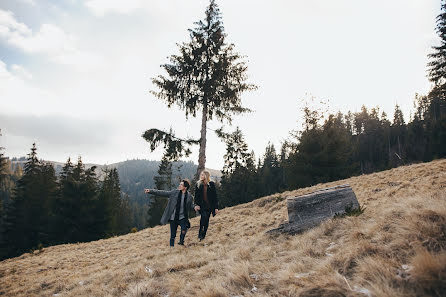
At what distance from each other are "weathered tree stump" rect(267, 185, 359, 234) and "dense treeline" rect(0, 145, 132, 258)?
22097 mm

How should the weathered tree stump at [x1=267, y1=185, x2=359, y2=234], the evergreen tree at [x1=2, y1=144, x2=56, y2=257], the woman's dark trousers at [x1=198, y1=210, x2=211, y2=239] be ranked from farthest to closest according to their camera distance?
the evergreen tree at [x1=2, y1=144, x2=56, y2=257], the woman's dark trousers at [x1=198, y1=210, x2=211, y2=239], the weathered tree stump at [x1=267, y1=185, x2=359, y2=234]

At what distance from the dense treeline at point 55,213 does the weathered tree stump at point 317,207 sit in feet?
72.5

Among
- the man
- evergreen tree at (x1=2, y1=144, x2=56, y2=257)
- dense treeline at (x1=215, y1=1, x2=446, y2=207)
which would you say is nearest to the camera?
the man

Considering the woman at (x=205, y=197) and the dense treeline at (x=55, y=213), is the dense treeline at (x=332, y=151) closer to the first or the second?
the woman at (x=205, y=197)

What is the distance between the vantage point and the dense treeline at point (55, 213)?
984 inches

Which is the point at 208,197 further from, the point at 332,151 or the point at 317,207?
the point at 332,151

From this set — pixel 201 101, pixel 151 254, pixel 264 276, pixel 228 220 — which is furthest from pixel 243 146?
pixel 264 276

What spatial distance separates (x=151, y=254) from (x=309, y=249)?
4.73m

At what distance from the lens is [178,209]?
724 centimetres

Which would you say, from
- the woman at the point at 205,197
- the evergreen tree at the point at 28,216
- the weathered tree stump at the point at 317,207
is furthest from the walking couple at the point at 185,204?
the evergreen tree at the point at 28,216

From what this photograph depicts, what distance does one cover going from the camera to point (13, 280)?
23.9ft

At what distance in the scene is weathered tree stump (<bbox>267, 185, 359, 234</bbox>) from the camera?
18.8 ft

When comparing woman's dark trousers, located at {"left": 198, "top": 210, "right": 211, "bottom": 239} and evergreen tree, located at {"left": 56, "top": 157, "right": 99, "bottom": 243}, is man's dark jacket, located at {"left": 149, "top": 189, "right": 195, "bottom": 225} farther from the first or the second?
evergreen tree, located at {"left": 56, "top": 157, "right": 99, "bottom": 243}

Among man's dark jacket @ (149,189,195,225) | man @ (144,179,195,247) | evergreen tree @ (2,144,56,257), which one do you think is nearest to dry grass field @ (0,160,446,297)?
man @ (144,179,195,247)
